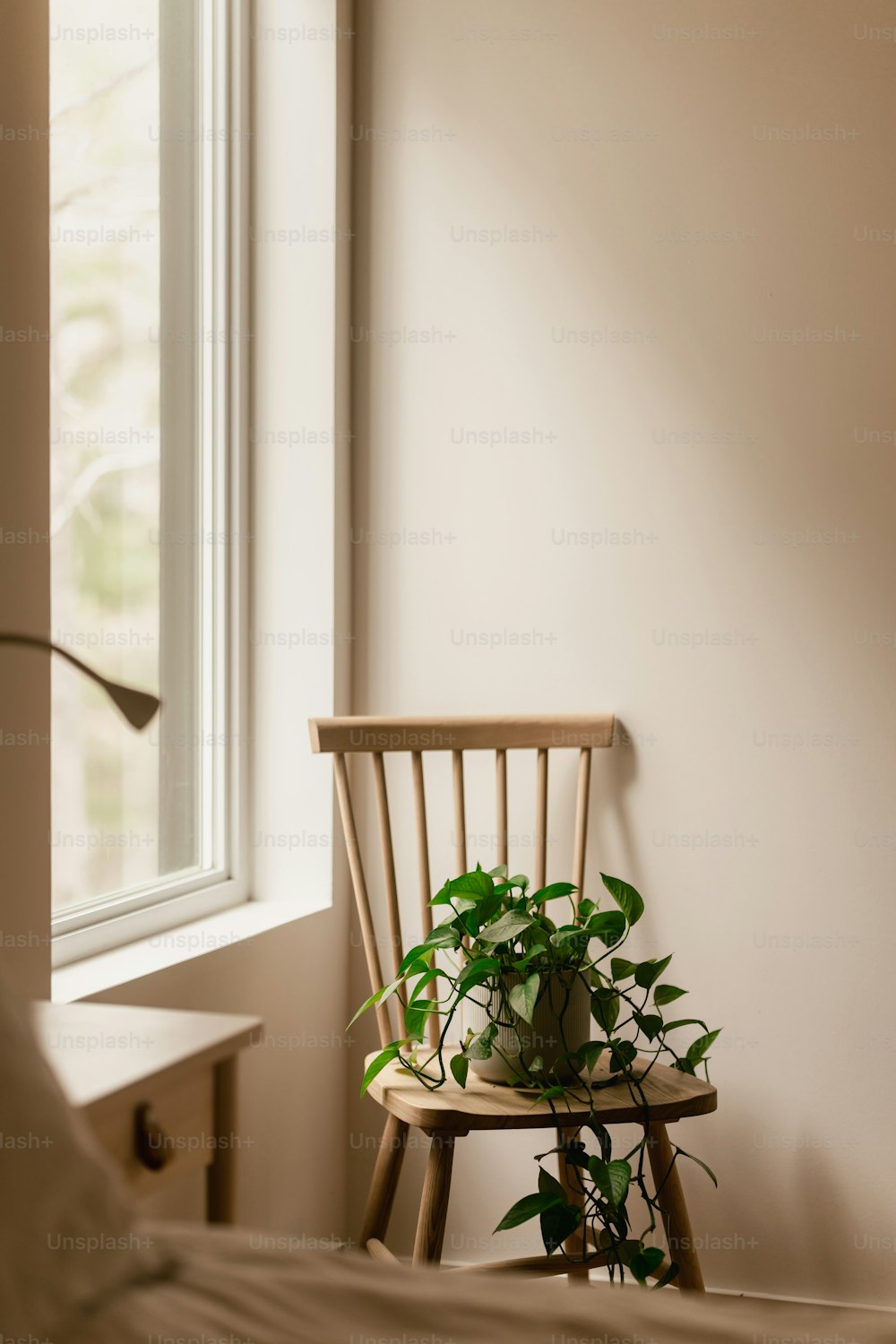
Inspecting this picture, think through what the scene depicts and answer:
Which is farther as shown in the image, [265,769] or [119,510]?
[265,769]

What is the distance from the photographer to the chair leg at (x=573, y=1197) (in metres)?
1.93

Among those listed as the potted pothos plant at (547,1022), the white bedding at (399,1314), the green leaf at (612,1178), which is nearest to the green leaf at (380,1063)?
the potted pothos plant at (547,1022)

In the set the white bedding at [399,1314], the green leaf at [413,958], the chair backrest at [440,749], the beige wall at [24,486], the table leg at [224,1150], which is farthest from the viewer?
the chair backrest at [440,749]

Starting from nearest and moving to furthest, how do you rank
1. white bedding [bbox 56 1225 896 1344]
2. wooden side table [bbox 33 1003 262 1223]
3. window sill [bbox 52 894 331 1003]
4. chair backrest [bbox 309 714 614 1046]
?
white bedding [bbox 56 1225 896 1344] → wooden side table [bbox 33 1003 262 1223] → window sill [bbox 52 894 331 1003] → chair backrest [bbox 309 714 614 1046]

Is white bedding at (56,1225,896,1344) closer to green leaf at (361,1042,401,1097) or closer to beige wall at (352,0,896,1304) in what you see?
green leaf at (361,1042,401,1097)

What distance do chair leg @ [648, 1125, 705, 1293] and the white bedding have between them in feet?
3.38

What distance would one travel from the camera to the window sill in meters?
1.69

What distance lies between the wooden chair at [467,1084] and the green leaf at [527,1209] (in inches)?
3.6

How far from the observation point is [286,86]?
2293mm

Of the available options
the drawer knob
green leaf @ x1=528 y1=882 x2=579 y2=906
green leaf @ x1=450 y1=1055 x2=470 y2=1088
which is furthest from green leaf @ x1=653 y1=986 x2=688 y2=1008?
the drawer knob

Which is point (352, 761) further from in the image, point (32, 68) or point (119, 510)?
point (32, 68)

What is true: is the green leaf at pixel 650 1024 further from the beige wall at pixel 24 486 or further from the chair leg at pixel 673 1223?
the beige wall at pixel 24 486

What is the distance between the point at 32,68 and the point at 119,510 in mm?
688

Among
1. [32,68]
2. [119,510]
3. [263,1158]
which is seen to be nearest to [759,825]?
[263,1158]
